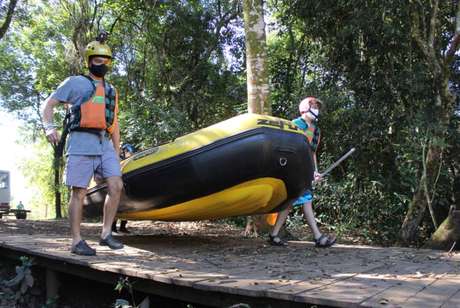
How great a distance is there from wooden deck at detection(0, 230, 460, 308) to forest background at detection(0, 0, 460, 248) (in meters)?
2.41

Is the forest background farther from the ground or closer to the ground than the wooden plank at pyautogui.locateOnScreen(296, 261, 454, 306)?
farther from the ground

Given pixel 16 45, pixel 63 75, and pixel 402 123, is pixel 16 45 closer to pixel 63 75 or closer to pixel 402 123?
pixel 63 75

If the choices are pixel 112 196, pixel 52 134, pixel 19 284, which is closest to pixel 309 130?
pixel 112 196

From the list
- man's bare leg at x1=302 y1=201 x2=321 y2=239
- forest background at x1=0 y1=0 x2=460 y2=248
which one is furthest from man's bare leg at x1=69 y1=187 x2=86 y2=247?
A: forest background at x1=0 y1=0 x2=460 y2=248

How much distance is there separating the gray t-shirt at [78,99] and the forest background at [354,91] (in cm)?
331

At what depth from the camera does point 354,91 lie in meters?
8.00

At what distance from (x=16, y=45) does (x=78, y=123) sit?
18.8 metres

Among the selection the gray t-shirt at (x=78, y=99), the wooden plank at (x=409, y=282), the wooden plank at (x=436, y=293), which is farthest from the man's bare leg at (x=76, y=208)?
the wooden plank at (x=436, y=293)

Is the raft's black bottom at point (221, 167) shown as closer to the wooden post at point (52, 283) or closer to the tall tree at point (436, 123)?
the wooden post at point (52, 283)

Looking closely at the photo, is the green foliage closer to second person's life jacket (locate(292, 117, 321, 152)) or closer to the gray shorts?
the gray shorts

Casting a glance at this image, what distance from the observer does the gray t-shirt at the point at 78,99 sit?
395cm

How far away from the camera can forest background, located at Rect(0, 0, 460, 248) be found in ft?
22.1

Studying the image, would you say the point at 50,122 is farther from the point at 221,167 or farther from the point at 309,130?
the point at 309,130

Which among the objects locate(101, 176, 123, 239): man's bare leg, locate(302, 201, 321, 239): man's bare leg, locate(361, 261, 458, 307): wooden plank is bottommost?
locate(361, 261, 458, 307): wooden plank
